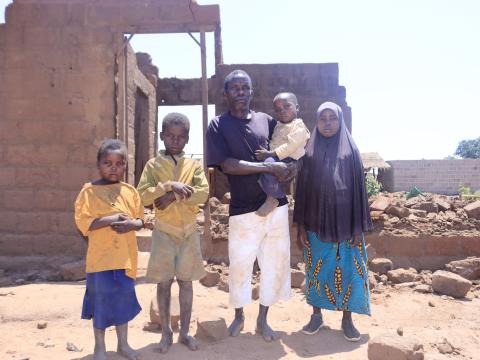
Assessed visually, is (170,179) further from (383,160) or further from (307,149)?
(383,160)

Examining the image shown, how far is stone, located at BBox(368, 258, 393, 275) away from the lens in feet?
17.4

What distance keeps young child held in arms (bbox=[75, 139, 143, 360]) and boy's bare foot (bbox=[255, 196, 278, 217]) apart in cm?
86

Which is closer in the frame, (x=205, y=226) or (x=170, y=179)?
(x=170, y=179)

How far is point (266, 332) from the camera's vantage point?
318cm

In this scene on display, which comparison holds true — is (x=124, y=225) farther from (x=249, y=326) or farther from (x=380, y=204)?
(x=380, y=204)

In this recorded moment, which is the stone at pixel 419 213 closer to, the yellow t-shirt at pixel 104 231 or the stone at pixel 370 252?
the stone at pixel 370 252

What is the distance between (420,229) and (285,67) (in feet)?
16.8

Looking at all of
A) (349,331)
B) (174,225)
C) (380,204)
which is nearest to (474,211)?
(380,204)

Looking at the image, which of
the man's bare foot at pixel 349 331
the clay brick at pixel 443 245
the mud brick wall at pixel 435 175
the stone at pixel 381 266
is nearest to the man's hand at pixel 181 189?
the man's bare foot at pixel 349 331

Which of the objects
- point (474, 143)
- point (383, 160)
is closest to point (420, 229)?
point (383, 160)

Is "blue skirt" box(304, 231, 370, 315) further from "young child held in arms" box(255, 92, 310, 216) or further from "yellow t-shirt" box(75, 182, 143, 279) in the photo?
"yellow t-shirt" box(75, 182, 143, 279)

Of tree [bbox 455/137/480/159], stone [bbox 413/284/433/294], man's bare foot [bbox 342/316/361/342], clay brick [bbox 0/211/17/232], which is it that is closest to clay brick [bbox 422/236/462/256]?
stone [bbox 413/284/433/294]

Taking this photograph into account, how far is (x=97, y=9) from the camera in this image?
223 inches

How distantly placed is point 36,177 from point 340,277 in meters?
4.19
